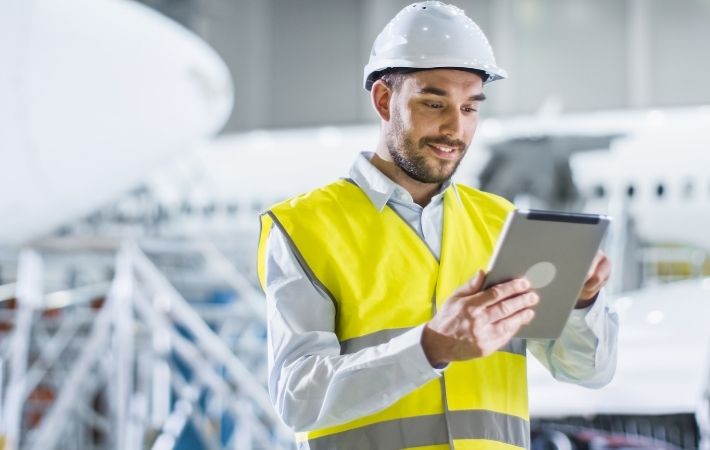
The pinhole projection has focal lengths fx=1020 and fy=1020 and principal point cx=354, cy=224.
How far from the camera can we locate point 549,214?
56.5 inches

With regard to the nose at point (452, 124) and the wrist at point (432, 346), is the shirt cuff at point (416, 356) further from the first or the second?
the nose at point (452, 124)

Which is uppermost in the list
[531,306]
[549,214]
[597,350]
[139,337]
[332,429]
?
[549,214]

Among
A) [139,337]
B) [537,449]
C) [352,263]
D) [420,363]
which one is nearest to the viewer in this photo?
[420,363]

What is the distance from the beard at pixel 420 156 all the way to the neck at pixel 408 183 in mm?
33

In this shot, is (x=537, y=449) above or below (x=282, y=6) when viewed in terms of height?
below

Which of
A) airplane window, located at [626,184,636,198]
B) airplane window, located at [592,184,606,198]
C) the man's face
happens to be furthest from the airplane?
airplane window, located at [626,184,636,198]

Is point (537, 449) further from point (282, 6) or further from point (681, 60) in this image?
point (282, 6)

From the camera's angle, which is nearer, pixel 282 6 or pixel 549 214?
pixel 549 214

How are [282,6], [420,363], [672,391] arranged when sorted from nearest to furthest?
[420,363] → [672,391] → [282,6]

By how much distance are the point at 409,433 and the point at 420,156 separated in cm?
45

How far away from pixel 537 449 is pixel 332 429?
3206 millimetres

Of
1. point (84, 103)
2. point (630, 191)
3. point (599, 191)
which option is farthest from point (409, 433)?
point (630, 191)

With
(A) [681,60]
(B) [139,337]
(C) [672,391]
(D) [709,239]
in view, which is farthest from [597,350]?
(A) [681,60]

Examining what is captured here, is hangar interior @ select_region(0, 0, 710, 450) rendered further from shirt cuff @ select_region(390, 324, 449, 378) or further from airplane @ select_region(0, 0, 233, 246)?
shirt cuff @ select_region(390, 324, 449, 378)
